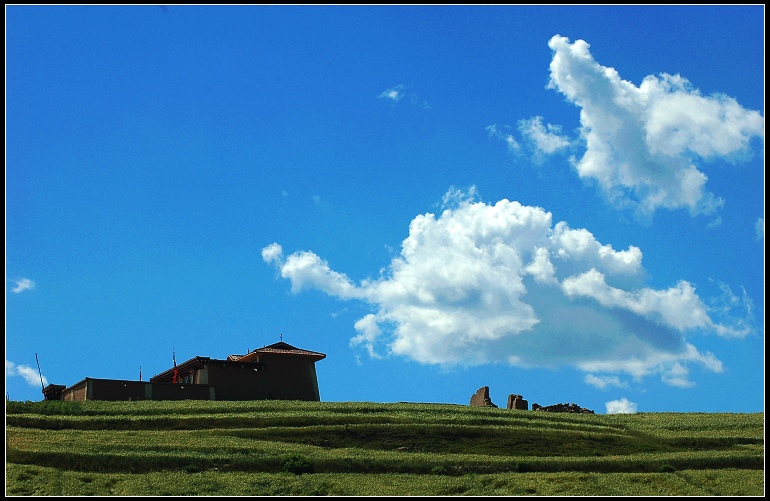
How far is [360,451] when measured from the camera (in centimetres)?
4216

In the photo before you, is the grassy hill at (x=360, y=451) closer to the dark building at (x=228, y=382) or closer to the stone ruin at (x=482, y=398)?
the dark building at (x=228, y=382)

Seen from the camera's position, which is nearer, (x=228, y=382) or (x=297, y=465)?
(x=297, y=465)

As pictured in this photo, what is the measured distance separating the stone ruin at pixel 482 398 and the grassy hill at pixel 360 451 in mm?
10474

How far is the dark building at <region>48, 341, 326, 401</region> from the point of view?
6291 centimetres

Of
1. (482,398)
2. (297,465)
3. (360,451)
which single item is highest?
(482,398)

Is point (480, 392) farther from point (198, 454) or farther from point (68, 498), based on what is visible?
point (68, 498)

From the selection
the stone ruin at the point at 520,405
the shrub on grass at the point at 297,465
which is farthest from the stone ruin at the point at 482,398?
the shrub on grass at the point at 297,465

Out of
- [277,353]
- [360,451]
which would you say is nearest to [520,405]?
[277,353]

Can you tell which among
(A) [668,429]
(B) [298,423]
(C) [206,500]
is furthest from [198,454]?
(A) [668,429]

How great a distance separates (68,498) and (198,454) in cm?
723

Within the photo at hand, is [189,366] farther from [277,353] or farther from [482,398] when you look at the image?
[482,398]

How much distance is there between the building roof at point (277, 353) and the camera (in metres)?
71.4

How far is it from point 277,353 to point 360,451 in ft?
99.4

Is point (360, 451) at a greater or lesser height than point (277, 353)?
lesser
